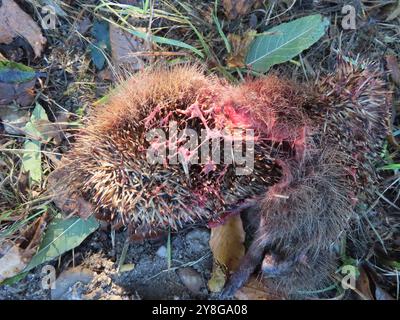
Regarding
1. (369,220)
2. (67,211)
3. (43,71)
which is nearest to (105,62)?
(43,71)

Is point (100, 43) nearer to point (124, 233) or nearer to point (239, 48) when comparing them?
point (239, 48)

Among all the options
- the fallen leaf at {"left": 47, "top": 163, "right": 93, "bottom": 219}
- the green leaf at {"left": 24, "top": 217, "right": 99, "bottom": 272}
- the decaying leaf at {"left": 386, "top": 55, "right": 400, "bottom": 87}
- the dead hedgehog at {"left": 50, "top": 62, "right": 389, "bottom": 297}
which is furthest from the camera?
the decaying leaf at {"left": 386, "top": 55, "right": 400, "bottom": 87}

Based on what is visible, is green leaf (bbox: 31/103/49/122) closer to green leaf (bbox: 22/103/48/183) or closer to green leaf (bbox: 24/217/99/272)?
green leaf (bbox: 22/103/48/183)

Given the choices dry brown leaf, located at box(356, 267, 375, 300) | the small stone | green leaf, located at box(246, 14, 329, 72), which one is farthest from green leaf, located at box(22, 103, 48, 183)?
dry brown leaf, located at box(356, 267, 375, 300)

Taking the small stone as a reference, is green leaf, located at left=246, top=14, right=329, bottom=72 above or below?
above

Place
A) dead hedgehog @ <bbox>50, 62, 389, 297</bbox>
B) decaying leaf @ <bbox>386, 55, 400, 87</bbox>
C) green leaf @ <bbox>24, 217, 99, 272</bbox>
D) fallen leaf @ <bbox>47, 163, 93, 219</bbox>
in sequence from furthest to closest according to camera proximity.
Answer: decaying leaf @ <bbox>386, 55, 400, 87</bbox> → green leaf @ <bbox>24, 217, 99, 272</bbox> → fallen leaf @ <bbox>47, 163, 93, 219</bbox> → dead hedgehog @ <bbox>50, 62, 389, 297</bbox>

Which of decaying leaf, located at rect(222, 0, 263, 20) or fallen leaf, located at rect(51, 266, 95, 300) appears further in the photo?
decaying leaf, located at rect(222, 0, 263, 20)

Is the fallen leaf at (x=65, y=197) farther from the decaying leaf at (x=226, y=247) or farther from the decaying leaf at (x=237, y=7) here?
the decaying leaf at (x=237, y=7)
